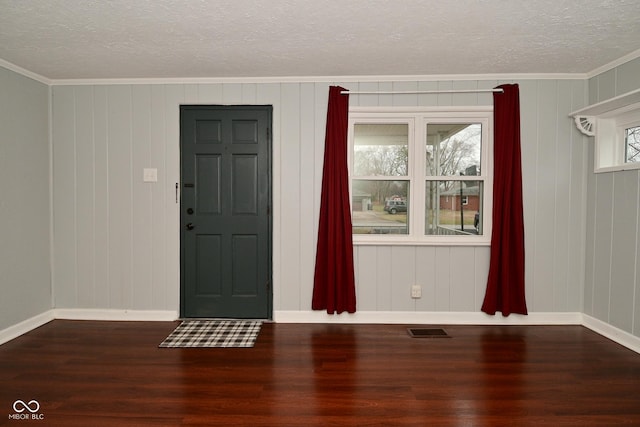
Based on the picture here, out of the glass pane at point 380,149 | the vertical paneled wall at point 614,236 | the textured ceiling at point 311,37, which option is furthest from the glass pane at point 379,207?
the vertical paneled wall at point 614,236

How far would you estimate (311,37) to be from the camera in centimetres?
282

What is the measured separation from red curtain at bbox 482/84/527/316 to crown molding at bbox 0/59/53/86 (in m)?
4.64

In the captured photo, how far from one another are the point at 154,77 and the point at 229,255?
201 centimetres

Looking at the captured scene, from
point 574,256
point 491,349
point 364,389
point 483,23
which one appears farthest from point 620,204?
point 364,389

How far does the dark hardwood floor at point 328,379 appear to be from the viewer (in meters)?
2.14

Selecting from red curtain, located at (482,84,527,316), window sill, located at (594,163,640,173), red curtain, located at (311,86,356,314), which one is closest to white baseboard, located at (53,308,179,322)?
red curtain, located at (311,86,356,314)

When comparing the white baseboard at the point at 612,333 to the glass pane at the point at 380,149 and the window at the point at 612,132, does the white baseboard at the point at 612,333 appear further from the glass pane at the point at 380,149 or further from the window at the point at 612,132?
the glass pane at the point at 380,149

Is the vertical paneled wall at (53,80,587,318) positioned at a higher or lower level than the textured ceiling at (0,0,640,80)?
lower

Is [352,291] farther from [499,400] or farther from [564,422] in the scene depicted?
[564,422]

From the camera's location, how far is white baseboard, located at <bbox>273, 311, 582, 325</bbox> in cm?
372

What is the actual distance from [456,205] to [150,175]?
10.7 ft

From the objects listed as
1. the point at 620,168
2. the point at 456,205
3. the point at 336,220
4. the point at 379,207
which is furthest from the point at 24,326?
the point at 620,168

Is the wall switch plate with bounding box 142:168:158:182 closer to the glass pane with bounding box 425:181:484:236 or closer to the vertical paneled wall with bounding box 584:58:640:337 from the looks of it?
the glass pane with bounding box 425:181:484:236

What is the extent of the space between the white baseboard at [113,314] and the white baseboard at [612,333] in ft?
13.9
